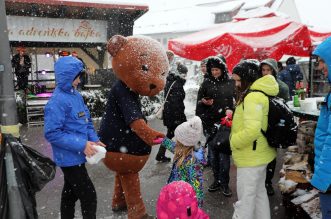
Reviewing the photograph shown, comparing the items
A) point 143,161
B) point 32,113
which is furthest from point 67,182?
point 32,113

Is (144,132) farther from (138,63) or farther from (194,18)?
(194,18)

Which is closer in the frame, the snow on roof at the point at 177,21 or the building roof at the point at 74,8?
the building roof at the point at 74,8

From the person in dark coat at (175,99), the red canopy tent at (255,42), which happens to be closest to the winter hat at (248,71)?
the person in dark coat at (175,99)

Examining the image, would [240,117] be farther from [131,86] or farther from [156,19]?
[156,19]

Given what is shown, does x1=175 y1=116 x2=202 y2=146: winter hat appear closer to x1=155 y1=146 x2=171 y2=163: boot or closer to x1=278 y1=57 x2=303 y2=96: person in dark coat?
x1=155 y1=146 x2=171 y2=163: boot

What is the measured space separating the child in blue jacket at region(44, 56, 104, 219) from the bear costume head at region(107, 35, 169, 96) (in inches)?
20.1

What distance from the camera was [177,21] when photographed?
46312 mm

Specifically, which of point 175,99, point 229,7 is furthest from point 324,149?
point 229,7

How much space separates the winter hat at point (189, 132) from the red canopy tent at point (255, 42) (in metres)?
4.59

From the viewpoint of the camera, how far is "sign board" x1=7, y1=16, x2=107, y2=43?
12.5m

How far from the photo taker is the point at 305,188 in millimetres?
4074

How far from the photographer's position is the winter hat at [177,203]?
2178 millimetres

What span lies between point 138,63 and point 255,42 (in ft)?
15.1

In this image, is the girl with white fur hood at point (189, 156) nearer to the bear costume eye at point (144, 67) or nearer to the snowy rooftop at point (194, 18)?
the bear costume eye at point (144, 67)
